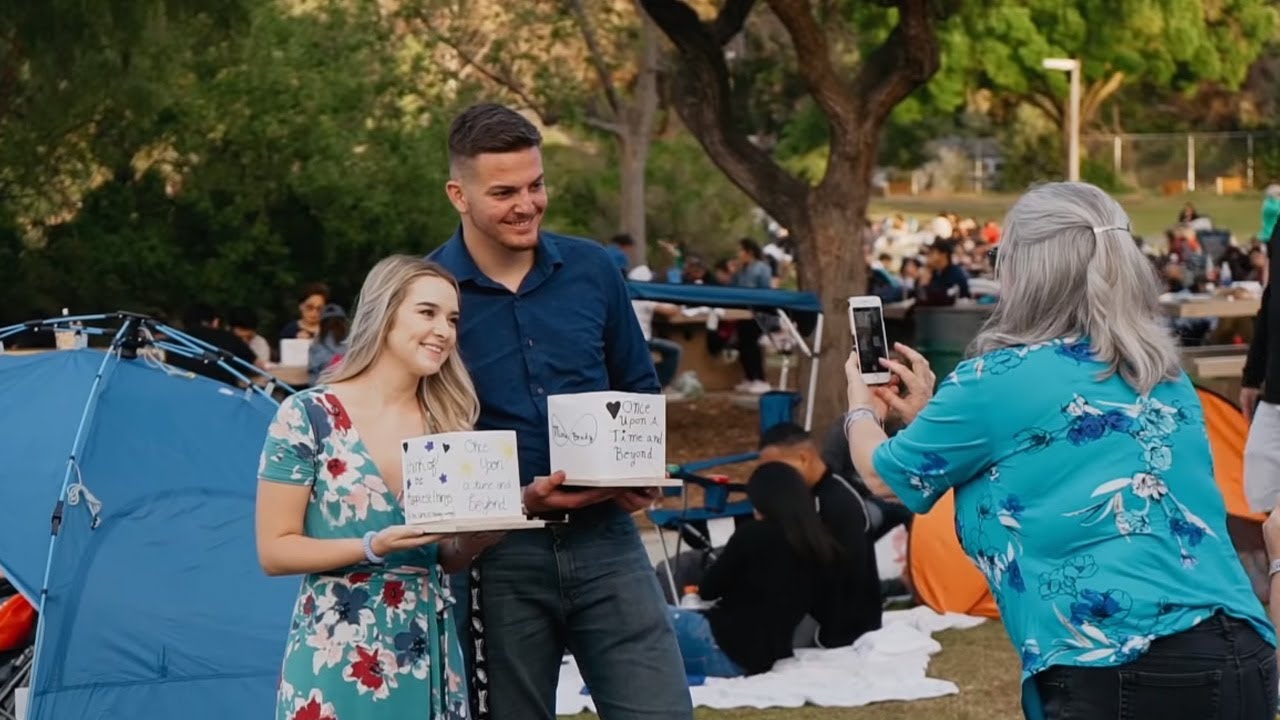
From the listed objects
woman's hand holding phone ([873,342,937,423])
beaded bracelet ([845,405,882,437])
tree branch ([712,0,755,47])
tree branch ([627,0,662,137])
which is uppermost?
tree branch ([627,0,662,137])

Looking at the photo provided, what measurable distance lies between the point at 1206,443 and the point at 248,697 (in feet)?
13.8

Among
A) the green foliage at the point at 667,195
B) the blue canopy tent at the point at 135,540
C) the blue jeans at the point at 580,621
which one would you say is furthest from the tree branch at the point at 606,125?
the blue jeans at the point at 580,621

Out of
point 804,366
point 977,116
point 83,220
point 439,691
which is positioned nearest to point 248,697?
point 439,691

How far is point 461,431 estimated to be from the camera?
3799 mm

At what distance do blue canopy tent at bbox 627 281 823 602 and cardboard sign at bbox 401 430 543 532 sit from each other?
200 inches

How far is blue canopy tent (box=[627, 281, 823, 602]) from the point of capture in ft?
33.2

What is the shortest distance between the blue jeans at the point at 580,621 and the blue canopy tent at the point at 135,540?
9.44 feet

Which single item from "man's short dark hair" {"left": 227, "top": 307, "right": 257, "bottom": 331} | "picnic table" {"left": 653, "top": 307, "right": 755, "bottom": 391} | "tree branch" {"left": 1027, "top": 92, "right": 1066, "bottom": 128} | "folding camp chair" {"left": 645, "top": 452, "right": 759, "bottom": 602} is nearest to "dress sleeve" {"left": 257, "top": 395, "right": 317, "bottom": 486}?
"folding camp chair" {"left": 645, "top": 452, "right": 759, "bottom": 602}

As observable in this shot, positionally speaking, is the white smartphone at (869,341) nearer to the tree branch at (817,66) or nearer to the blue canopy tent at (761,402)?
the blue canopy tent at (761,402)

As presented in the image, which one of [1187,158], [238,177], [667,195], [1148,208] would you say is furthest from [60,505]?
[1187,158]

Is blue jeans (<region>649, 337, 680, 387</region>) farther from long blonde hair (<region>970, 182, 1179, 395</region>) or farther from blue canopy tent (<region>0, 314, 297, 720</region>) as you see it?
long blonde hair (<region>970, 182, 1179, 395</region>)

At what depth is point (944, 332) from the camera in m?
17.2

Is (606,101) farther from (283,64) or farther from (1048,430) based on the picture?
(1048,430)

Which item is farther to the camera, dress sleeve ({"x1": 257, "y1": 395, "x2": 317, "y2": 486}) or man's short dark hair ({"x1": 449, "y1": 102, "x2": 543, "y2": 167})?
man's short dark hair ({"x1": 449, "y1": 102, "x2": 543, "y2": 167})
